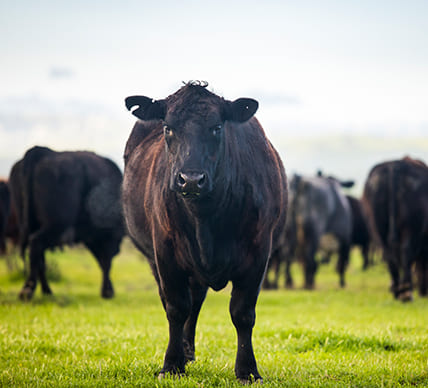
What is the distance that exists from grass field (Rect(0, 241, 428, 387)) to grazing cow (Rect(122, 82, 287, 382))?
50cm

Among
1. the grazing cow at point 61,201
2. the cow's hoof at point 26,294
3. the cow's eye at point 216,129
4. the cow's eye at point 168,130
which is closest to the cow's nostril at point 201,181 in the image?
the cow's eye at point 216,129

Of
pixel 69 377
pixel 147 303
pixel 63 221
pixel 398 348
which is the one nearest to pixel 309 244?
pixel 147 303

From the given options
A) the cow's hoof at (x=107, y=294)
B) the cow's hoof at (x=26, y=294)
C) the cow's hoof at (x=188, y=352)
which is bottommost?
the cow's hoof at (x=107, y=294)

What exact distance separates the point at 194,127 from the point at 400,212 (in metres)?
7.85

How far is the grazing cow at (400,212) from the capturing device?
37.0 ft

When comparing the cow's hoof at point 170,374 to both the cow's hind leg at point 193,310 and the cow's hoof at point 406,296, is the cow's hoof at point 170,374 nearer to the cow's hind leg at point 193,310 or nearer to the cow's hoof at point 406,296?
the cow's hind leg at point 193,310

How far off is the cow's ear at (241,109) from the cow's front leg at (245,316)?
1.29 meters

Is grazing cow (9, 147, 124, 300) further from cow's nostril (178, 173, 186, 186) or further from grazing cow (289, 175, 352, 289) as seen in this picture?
cow's nostril (178, 173, 186, 186)

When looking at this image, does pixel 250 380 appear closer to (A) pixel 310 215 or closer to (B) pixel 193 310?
(B) pixel 193 310

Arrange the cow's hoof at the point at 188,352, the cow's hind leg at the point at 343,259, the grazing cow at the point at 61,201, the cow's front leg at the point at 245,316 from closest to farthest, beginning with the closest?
the cow's front leg at the point at 245,316 < the cow's hoof at the point at 188,352 < the grazing cow at the point at 61,201 < the cow's hind leg at the point at 343,259

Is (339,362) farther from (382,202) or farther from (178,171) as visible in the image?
(382,202)

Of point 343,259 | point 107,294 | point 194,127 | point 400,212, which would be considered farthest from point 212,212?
point 343,259

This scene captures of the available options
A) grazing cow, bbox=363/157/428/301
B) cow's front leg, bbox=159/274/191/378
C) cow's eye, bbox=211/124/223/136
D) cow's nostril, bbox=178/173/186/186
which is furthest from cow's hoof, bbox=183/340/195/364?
grazing cow, bbox=363/157/428/301

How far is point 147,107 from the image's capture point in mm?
5043
